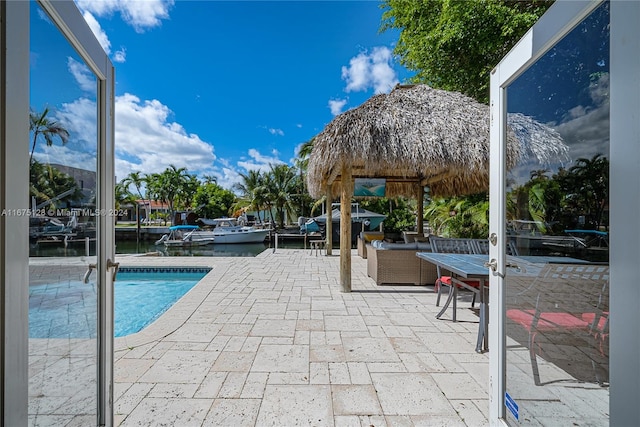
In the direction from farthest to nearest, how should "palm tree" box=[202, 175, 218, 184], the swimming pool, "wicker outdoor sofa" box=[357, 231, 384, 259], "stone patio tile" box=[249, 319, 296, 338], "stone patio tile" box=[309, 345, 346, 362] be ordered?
"palm tree" box=[202, 175, 218, 184]
"wicker outdoor sofa" box=[357, 231, 384, 259]
"stone patio tile" box=[249, 319, 296, 338]
"stone patio tile" box=[309, 345, 346, 362]
the swimming pool

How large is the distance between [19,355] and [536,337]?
225 cm

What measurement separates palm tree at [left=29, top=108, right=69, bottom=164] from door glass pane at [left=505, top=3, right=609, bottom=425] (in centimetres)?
213

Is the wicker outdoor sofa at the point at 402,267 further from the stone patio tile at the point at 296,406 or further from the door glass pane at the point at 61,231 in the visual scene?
the door glass pane at the point at 61,231

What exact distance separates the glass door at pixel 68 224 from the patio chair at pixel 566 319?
214 cm

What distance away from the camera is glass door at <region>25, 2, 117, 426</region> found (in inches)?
43.6

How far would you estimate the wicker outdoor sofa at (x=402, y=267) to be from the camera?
17.9 ft

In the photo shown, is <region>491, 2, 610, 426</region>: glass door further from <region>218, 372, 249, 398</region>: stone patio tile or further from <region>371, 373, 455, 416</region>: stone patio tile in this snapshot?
<region>218, 372, 249, 398</region>: stone patio tile

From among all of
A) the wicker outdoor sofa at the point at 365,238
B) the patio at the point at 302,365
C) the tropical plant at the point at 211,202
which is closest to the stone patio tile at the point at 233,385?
the patio at the point at 302,365

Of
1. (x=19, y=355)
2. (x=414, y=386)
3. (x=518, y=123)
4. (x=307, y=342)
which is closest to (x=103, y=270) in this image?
(x=19, y=355)

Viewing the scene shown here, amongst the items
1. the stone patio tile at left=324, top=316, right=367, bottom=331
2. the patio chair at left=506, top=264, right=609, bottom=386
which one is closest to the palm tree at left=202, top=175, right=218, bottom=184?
the stone patio tile at left=324, top=316, right=367, bottom=331

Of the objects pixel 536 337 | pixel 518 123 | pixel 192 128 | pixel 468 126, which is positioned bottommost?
pixel 536 337

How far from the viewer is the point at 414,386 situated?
224cm

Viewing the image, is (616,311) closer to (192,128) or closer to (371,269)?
(371,269)

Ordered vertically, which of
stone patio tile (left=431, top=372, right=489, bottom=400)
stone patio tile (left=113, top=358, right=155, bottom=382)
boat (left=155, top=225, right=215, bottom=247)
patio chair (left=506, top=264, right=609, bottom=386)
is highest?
patio chair (left=506, top=264, right=609, bottom=386)
